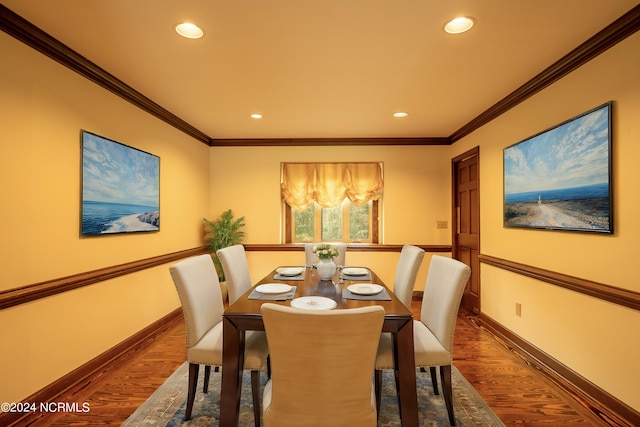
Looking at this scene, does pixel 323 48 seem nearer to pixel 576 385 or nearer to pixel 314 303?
pixel 314 303

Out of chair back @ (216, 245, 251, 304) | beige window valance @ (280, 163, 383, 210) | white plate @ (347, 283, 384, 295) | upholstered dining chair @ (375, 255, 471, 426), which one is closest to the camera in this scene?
upholstered dining chair @ (375, 255, 471, 426)

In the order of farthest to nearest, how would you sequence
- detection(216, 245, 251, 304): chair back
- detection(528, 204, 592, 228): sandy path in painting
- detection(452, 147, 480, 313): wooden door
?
detection(452, 147, 480, 313): wooden door → detection(216, 245, 251, 304): chair back → detection(528, 204, 592, 228): sandy path in painting

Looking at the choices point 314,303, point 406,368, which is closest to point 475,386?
point 406,368

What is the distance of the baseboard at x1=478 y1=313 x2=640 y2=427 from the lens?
1891mm

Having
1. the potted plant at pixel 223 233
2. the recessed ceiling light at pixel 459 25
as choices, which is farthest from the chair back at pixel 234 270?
the recessed ceiling light at pixel 459 25

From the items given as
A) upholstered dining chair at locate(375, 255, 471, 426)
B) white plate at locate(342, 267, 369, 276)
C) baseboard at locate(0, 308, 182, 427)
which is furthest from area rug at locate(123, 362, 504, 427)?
white plate at locate(342, 267, 369, 276)

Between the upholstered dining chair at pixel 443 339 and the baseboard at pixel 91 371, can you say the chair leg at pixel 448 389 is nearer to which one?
the upholstered dining chair at pixel 443 339

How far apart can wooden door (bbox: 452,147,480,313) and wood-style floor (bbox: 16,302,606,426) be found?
1035 millimetres

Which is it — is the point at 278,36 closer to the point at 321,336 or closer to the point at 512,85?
the point at 321,336

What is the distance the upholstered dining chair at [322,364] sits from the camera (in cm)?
110

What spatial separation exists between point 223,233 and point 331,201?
1635 mm

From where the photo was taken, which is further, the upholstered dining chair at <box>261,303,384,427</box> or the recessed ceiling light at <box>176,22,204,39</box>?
the recessed ceiling light at <box>176,22,204,39</box>

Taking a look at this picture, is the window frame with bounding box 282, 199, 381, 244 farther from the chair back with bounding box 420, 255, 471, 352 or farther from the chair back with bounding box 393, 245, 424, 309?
the chair back with bounding box 420, 255, 471, 352

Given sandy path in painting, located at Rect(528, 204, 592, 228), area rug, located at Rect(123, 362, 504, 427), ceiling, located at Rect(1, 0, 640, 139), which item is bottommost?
area rug, located at Rect(123, 362, 504, 427)
